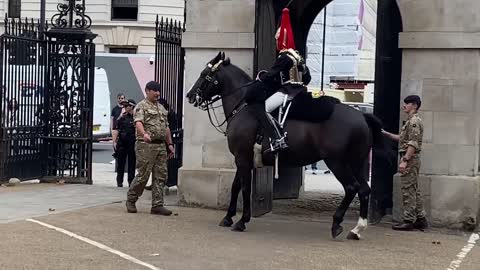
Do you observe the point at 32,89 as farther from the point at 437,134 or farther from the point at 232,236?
the point at 437,134

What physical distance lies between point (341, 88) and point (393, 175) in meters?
25.9

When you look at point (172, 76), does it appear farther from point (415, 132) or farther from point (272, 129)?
point (415, 132)

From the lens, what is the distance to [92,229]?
1006 centimetres

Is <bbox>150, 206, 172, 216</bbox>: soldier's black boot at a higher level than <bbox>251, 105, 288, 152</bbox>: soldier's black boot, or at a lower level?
lower

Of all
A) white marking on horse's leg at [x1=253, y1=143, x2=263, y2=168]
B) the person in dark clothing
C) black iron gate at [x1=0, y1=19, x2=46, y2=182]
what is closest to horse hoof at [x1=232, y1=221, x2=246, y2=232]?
white marking on horse's leg at [x1=253, y1=143, x2=263, y2=168]

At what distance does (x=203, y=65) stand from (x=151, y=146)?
179 cm

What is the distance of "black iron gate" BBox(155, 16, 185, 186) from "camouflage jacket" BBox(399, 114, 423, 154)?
16.4 feet

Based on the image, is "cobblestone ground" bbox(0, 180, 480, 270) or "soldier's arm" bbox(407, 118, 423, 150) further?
"soldier's arm" bbox(407, 118, 423, 150)

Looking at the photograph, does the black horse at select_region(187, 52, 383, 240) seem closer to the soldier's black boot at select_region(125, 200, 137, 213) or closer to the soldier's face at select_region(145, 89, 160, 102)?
the soldier's face at select_region(145, 89, 160, 102)

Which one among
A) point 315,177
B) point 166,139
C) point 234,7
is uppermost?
point 234,7

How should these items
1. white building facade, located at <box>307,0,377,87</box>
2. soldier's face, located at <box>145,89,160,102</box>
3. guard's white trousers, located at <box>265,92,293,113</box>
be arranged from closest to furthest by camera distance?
1. guard's white trousers, located at <box>265,92,293,113</box>
2. soldier's face, located at <box>145,89,160,102</box>
3. white building facade, located at <box>307,0,377,87</box>

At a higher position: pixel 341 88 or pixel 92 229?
pixel 341 88

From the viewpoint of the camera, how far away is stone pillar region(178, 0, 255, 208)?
1215 cm

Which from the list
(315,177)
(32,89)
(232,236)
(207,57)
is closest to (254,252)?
(232,236)
